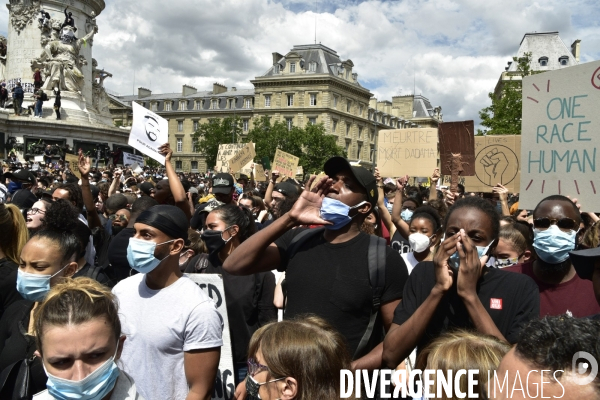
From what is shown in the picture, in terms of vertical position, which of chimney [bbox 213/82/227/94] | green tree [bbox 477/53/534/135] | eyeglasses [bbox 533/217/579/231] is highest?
chimney [bbox 213/82/227/94]

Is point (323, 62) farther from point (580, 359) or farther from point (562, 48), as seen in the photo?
point (580, 359)

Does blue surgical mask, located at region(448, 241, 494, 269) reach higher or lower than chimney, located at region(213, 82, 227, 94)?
lower

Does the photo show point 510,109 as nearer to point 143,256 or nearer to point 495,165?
point 495,165

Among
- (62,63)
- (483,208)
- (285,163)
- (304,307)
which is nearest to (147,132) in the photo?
(304,307)

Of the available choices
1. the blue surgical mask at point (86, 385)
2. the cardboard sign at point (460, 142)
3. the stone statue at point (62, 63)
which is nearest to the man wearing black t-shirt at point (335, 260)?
the blue surgical mask at point (86, 385)

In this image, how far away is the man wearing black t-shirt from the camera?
8.49ft

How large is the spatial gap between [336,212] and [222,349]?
1163 mm

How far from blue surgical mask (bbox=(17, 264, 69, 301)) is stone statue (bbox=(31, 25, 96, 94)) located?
2854 centimetres

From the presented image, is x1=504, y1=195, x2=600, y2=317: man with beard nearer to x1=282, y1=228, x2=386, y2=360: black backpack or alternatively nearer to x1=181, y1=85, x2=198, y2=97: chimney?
x1=282, y1=228, x2=386, y2=360: black backpack

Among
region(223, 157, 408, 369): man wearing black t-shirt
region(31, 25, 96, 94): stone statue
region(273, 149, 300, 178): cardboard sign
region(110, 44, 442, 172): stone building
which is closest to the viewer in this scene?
region(223, 157, 408, 369): man wearing black t-shirt

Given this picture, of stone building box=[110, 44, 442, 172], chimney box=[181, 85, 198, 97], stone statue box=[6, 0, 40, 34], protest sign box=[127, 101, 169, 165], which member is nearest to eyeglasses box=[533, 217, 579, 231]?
protest sign box=[127, 101, 169, 165]

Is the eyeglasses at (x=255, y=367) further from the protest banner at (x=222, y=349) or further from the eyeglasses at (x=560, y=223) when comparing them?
the eyeglasses at (x=560, y=223)

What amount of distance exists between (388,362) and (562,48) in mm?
59817

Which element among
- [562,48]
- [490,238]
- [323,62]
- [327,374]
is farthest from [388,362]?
[323,62]
